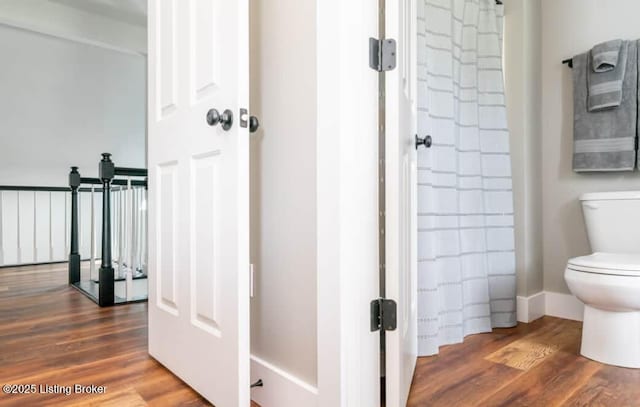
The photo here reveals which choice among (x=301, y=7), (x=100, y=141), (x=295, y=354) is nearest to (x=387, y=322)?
(x=295, y=354)

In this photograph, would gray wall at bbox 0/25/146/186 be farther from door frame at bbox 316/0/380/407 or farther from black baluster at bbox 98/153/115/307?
door frame at bbox 316/0/380/407

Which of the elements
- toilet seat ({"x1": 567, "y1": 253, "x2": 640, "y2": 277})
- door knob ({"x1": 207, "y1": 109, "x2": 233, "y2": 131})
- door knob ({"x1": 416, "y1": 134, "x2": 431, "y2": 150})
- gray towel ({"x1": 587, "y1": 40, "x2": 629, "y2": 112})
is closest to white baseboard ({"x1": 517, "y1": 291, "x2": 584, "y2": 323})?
toilet seat ({"x1": 567, "y1": 253, "x2": 640, "y2": 277})

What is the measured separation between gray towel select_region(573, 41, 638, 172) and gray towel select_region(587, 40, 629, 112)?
0.03 meters

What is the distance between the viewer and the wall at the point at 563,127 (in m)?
2.04

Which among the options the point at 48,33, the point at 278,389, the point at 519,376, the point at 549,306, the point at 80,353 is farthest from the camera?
the point at 48,33

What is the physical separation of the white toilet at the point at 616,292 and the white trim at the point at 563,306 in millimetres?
437

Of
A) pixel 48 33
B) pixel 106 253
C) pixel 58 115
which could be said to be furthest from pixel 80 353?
pixel 58 115

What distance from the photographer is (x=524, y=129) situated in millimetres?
2109

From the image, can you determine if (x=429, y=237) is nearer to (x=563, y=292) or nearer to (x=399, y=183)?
(x=399, y=183)

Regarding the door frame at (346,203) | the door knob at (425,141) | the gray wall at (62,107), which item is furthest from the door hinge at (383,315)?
the gray wall at (62,107)

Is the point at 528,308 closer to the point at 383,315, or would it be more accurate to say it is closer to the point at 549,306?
the point at 549,306

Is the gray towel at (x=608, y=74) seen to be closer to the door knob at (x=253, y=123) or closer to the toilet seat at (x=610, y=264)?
the toilet seat at (x=610, y=264)

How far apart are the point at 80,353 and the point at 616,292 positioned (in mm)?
2136

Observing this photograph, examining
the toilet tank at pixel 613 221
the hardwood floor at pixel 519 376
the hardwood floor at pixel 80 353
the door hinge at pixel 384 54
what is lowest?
the hardwood floor at pixel 519 376
